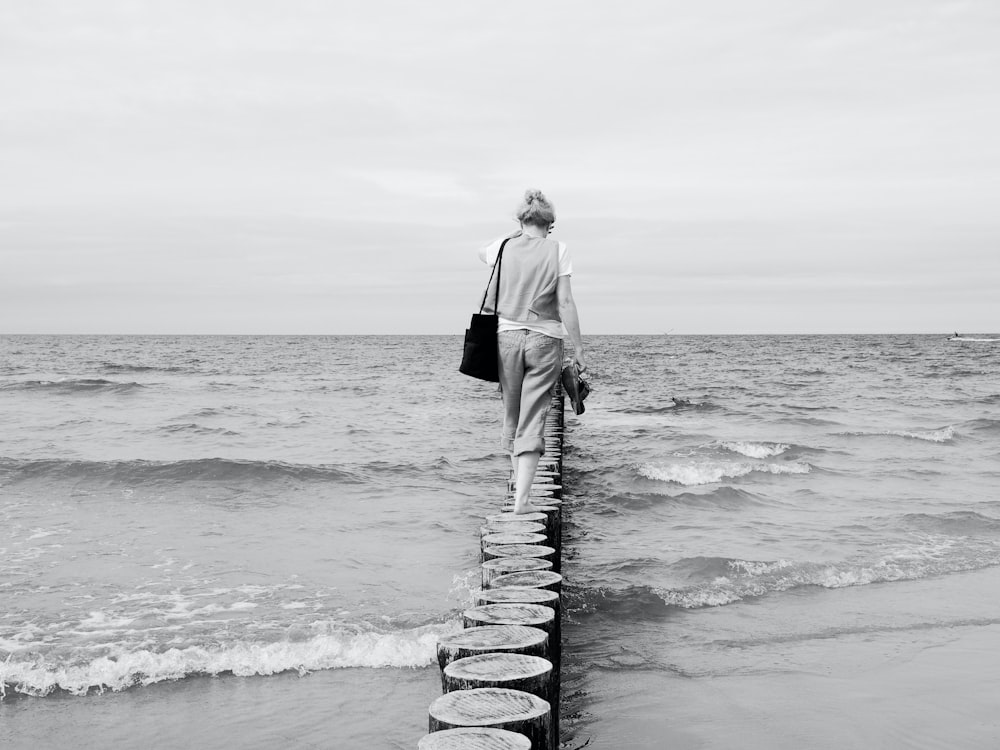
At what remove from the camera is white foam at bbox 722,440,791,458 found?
15258 millimetres

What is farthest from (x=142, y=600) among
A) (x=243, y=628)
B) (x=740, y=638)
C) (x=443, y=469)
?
(x=443, y=469)

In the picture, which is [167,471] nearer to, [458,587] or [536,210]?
[458,587]

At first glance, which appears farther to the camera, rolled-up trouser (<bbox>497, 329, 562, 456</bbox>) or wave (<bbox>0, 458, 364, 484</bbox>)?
wave (<bbox>0, 458, 364, 484</bbox>)

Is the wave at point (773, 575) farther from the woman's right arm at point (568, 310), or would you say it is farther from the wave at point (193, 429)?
the wave at point (193, 429)

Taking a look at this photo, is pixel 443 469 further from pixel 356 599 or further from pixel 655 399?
pixel 655 399

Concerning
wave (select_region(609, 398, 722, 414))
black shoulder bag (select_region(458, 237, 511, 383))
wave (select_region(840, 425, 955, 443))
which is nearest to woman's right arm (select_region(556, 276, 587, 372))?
black shoulder bag (select_region(458, 237, 511, 383))

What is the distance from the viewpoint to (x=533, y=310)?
207 inches

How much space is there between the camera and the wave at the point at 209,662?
5133 mm

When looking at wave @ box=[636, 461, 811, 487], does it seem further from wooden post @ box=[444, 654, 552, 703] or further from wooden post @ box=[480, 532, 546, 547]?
wooden post @ box=[444, 654, 552, 703]

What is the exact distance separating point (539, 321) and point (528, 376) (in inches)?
14.0

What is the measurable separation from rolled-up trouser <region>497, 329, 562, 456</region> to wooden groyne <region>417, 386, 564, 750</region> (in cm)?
66

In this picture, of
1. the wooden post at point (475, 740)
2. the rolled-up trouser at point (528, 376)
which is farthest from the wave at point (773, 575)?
the wooden post at point (475, 740)

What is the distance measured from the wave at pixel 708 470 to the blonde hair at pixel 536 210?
304 inches

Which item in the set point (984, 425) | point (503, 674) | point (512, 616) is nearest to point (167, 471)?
point (512, 616)
